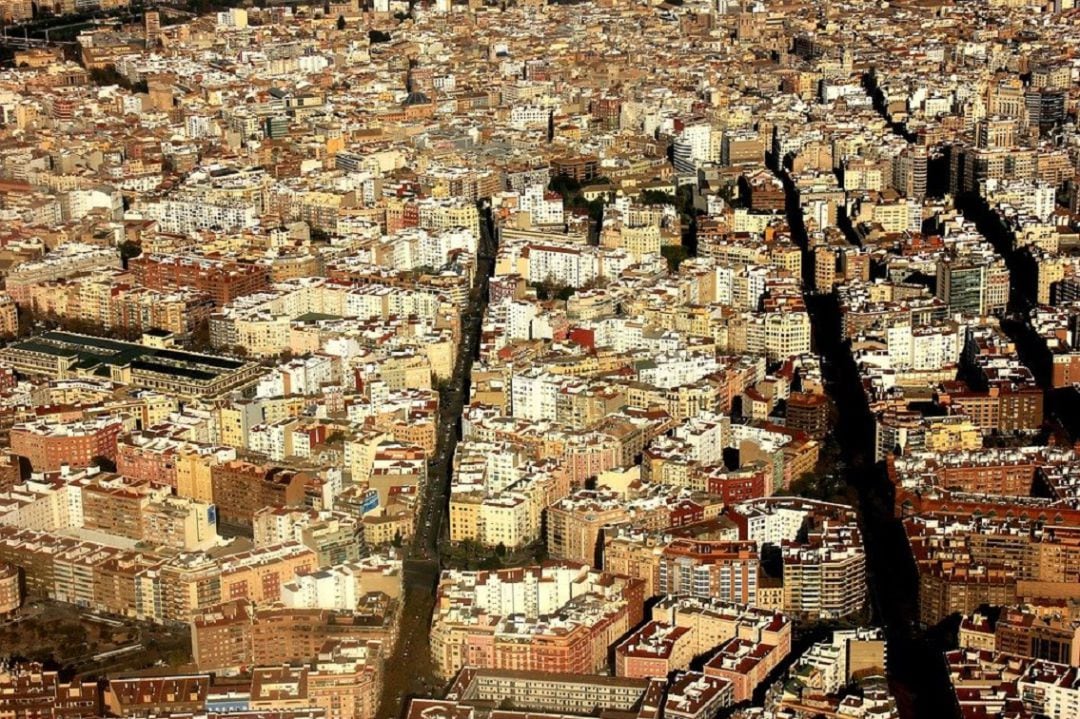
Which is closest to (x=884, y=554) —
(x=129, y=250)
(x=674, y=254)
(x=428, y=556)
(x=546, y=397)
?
(x=428, y=556)

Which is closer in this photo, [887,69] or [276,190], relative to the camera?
[276,190]

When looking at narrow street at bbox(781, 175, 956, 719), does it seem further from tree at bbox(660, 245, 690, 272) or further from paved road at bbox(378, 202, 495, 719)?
paved road at bbox(378, 202, 495, 719)

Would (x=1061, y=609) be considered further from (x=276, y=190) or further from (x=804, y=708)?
(x=276, y=190)

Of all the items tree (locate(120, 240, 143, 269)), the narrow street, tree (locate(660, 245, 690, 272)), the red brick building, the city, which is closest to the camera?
the narrow street

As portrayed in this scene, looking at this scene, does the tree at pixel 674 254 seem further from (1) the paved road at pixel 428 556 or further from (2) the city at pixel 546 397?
(1) the paved road at pixel 428 556

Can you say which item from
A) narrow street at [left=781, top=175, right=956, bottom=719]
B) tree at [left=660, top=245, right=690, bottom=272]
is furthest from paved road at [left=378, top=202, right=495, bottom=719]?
narrow street at [left=781, top=175, right=956, bottom=719]

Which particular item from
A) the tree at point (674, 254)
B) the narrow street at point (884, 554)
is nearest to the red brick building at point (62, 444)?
the narrow street at point (884, 554)

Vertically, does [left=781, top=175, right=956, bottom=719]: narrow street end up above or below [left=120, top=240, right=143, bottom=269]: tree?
below

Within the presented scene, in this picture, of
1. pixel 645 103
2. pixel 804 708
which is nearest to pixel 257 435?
pixel 804 708

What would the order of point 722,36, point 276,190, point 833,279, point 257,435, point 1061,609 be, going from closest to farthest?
point 1061,609, point 257,435, point 833,279, point 276,190, point 722,36
